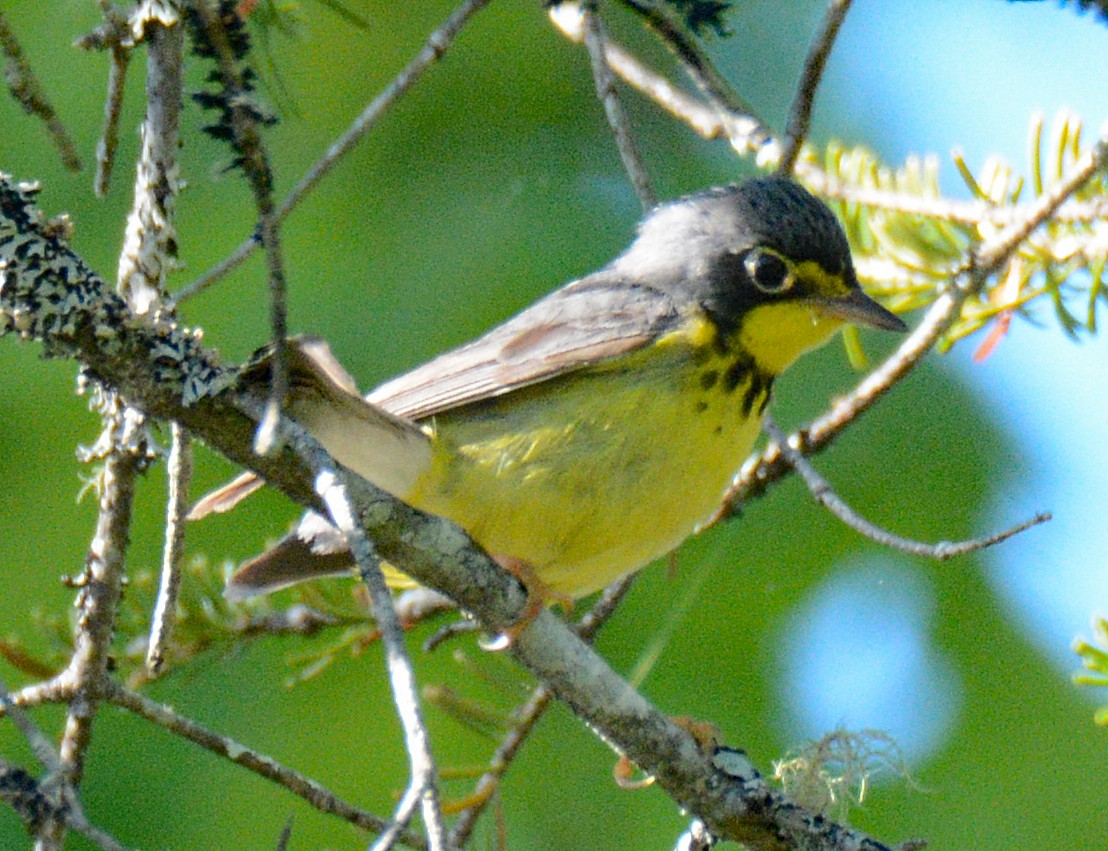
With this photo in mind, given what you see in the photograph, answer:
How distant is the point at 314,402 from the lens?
3.09 meters

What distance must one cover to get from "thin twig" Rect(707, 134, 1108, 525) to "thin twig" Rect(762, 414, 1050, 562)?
0.14 meters

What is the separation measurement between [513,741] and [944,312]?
138 centimetres

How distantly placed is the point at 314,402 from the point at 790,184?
1475 millimetres

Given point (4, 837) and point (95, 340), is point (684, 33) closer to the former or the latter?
point (95, 340)

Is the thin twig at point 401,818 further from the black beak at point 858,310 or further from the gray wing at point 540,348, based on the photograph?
the black beak at point 858,310

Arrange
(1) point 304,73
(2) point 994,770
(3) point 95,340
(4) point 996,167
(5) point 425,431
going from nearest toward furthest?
(3) point 95,340 → (4) point 996,167 → (5) point 425,431 → (2) point 994,770 → (1) point 304,73

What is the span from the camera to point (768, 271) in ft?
12.5

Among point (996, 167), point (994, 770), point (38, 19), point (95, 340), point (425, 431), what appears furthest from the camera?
point (38, 19)

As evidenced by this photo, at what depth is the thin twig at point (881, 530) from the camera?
218 centimetres

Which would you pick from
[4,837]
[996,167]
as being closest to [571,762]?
[4,837]

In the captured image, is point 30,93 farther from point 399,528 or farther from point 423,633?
point 423,633

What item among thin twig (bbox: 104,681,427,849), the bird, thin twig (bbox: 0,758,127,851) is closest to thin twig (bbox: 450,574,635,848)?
the bird

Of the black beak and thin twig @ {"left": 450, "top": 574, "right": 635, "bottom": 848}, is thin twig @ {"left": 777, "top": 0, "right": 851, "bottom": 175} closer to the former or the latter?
the black beak

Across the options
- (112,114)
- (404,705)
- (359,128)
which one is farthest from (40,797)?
(359,128)
